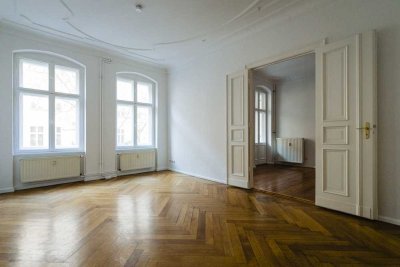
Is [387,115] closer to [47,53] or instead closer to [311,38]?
[311,38]

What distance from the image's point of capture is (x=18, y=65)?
4.21 metres

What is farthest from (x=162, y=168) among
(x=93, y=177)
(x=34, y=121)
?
(x=34, y=121)

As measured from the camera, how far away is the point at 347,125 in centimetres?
278

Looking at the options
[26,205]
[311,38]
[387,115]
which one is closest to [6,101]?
[26,205]

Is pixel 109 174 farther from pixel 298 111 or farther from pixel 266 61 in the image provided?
pixel 298 111

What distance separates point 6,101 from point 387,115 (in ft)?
19.7

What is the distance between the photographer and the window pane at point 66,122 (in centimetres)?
473

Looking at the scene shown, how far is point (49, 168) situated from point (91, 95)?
1.80 m

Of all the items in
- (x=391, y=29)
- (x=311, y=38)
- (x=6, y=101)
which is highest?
(x=311, y=38)

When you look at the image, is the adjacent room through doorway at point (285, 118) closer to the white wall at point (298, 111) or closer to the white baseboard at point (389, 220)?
the white wall at point (298, 111)

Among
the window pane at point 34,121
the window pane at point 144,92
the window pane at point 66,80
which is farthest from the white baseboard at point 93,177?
the window pane at point 144,92

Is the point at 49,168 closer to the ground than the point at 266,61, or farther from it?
closer to the ground

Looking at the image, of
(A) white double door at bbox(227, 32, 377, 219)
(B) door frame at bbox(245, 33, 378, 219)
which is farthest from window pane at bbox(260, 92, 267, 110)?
(B) door frame at bbox(245, 33, 378, 219)

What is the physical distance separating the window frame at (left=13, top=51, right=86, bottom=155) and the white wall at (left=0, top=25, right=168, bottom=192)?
130 mm
